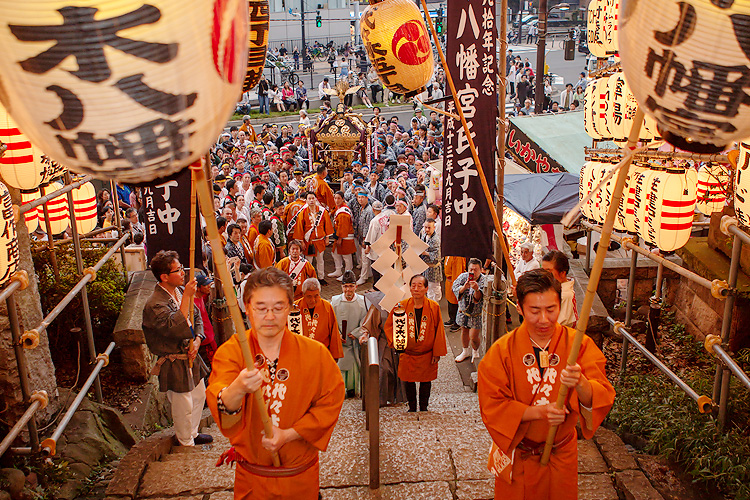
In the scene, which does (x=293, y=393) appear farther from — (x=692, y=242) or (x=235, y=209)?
(x=235, y=209)

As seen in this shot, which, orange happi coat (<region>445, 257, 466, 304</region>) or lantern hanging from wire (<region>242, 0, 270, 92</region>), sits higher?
lantern hanging from wire (<region>242, 0, 270, 92</region>)

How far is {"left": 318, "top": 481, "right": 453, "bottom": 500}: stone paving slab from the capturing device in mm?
4176

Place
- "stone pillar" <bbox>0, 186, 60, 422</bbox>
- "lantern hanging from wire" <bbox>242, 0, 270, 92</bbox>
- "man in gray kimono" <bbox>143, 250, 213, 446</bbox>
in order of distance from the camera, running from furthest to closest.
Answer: "man in gray kimono" <bbox>143, 250, 213, 446</bbox>
"stone pillar" <bbox>0, 186, 60, 422</bbox>
"lantern hanging from wire" <bbox>242, 0, 270, 92</bbox>

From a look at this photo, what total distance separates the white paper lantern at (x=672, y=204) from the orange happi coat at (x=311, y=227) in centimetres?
643

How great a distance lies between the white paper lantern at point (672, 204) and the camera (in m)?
5.45

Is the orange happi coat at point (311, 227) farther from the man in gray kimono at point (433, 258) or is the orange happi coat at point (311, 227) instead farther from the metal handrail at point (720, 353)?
the metal handrail at point (720, 353)

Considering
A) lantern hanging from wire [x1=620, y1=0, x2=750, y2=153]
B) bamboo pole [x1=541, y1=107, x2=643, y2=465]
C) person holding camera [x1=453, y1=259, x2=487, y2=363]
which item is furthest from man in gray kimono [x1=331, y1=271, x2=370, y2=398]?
lantern hanging from wire [x1=620, y1=0, x2=750, y2=153]

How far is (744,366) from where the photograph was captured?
598 centimetres

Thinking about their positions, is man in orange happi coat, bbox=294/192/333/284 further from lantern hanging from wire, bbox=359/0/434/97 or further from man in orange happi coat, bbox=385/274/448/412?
lantern hanging from wire, bbox=359/0/434/97

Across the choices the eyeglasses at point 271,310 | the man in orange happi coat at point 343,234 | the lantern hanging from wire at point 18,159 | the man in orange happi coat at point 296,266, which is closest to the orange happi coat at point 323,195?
the man in orange happi coat at point 343,234

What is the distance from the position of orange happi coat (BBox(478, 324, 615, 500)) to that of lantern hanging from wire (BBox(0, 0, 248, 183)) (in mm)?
2141

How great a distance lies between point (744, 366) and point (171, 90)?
6.01 metres

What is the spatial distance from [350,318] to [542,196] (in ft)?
12.5

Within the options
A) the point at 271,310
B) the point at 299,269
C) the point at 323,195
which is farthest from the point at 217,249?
the point at 323,195
